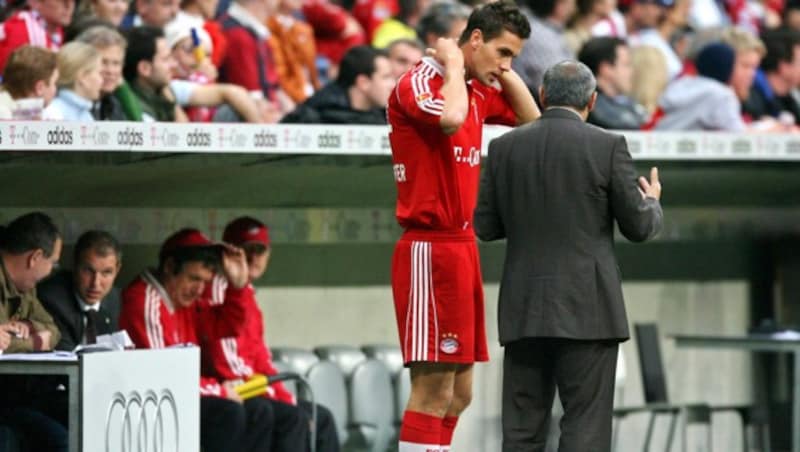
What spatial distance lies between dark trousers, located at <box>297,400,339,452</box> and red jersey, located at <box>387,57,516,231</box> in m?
2.92

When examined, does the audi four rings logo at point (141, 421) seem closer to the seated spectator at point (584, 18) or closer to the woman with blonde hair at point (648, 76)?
the woman with blonde hair at point (648, 76)

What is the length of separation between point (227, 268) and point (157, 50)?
135 cm

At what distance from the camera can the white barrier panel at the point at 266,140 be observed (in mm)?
8992

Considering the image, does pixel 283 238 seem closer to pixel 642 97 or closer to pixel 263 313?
pixel 263 313

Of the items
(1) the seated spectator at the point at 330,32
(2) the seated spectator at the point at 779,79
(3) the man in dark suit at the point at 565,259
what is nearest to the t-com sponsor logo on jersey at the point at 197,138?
(3) the man in dark suit at the point at 565,259

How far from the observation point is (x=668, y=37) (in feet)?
52.8

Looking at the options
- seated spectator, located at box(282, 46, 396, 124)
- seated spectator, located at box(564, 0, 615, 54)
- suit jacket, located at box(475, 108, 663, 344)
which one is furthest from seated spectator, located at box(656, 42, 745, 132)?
suit jacket, located at box(475, 108, 663, 344)

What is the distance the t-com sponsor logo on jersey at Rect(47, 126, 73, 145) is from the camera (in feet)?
29.5

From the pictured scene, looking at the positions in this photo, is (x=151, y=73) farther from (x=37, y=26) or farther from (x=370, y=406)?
(x=370, y=406)

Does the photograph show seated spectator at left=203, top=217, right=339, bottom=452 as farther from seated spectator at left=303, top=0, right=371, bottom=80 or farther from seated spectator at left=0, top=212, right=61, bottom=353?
seated spectator at left=303, top=0, right=371, bottom=80

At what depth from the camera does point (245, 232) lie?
10.6m

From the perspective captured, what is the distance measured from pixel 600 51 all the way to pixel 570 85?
4754 mm

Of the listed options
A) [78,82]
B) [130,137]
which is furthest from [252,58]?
[130,137]

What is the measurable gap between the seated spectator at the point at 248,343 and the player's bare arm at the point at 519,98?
101 inches
